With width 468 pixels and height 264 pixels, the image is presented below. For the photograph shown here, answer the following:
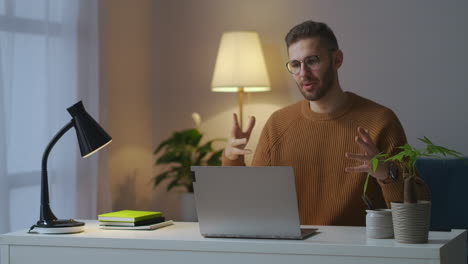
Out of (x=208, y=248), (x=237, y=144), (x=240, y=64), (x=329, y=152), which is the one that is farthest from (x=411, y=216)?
(x=240, y=64)

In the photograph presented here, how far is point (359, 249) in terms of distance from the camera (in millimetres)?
1902

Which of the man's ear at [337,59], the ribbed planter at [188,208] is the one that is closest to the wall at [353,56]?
the ribbed planter at [188,208]

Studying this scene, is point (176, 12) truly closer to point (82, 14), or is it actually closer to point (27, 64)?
point (82, 14)

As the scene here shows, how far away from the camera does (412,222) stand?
75.2 inches

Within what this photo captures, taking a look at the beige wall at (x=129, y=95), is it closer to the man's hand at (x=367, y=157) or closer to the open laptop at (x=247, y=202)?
the open laptop at (x=247, y=202)

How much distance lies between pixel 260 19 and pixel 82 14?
1150 millimetres

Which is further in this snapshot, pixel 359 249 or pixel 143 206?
pixel 143 206

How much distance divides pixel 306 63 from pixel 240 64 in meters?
1.29

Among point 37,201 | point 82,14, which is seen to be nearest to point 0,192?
point 37,201

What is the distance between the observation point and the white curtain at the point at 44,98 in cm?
326

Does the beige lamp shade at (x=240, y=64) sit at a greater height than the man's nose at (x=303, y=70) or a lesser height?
greater

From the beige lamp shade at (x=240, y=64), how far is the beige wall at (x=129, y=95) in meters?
0.58

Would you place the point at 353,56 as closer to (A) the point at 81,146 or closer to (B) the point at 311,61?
(B) the point at 311,61

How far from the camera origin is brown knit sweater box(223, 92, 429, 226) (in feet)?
8.88
